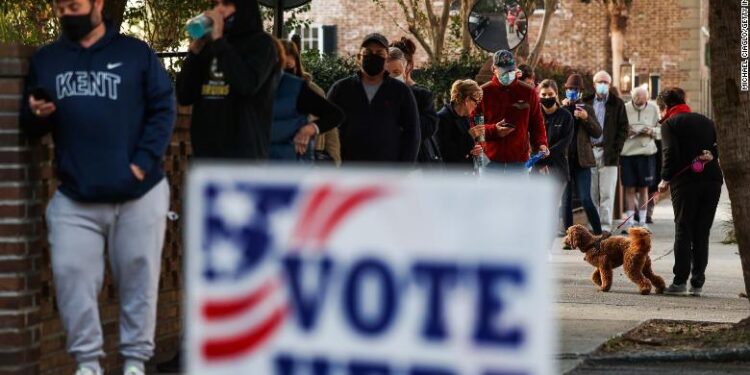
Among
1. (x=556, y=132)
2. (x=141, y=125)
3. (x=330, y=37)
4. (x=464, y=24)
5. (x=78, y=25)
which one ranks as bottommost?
(x=556, y=132)

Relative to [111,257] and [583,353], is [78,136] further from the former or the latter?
[583,353]

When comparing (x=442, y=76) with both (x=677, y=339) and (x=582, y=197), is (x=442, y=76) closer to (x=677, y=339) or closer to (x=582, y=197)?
(x=582, y=197)

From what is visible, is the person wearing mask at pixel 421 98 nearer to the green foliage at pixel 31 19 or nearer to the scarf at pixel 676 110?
the scarf at pixel 676 110

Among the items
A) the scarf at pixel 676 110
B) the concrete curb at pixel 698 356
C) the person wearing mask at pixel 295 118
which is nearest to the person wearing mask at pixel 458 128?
the scarf at pixel 676 110

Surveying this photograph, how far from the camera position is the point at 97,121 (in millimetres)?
7660

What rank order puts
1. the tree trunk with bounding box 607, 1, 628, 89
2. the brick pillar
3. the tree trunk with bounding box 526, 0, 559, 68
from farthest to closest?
the tree trunk with bounding box 607, 1, 628, 89
the tree trunk with bounding box 526, 0, 559, 68
the brick pillar

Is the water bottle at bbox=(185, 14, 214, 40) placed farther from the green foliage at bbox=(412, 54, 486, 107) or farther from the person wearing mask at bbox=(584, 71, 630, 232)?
the green foliage at bbox=(412, 54, 486, 107)

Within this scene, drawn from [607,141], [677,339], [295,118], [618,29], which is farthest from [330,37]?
[295,118]

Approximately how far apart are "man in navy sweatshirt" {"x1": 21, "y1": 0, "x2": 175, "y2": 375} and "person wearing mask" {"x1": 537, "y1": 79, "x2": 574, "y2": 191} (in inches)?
389

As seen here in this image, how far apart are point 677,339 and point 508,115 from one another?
171 inches

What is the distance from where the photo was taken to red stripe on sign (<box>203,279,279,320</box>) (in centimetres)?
362

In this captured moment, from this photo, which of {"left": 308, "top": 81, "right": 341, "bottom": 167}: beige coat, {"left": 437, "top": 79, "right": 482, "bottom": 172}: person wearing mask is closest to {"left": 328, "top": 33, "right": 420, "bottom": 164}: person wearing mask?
{"left": 308, "top": 81, "right": 341, "bottom": 167}: beige coat

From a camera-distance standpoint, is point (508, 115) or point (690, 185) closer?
point (690, 185)

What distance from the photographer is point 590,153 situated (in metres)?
19.2
